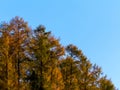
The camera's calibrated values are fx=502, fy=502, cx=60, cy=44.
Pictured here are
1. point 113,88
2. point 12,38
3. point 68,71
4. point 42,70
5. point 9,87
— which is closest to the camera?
point 9,87

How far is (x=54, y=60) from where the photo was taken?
4791cm

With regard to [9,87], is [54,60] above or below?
above

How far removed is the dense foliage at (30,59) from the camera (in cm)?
4462

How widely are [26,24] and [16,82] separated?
8484mm

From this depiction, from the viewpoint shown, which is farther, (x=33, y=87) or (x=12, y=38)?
(x=12, y=38)

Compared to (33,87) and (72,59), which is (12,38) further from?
(72,59)

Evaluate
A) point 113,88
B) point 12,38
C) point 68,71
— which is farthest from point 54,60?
point 113,88

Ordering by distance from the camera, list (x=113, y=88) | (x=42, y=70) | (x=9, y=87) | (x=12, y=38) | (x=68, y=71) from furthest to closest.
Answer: (x=113, y=88), (x=68, y=71), (x=12, y=38), (x=42, y=70), (x=9, y=87)

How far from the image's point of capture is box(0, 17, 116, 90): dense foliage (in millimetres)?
44625

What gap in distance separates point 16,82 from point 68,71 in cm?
1367

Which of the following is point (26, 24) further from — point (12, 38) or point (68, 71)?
point (68, 71)

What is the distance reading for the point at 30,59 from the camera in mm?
48438

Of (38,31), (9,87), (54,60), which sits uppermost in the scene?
(38,31)

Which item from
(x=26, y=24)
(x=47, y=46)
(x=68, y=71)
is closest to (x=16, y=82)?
(x=47, y=46)
